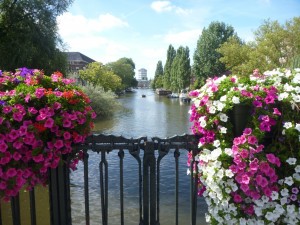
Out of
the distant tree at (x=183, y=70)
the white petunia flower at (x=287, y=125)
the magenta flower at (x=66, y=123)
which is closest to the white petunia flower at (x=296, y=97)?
the white petunia flower at (x=287, y=125)

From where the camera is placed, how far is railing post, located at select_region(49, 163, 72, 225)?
3.43m

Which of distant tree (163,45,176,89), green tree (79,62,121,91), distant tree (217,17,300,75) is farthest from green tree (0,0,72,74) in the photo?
distant tree (163,45,176,89)

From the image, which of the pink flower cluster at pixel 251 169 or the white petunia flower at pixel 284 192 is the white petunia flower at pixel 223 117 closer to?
the pink flower cluster at pixel 251 169

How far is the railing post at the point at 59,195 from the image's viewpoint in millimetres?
3428

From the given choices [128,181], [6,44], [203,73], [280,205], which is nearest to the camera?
[280,205]

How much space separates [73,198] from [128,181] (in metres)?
1.95

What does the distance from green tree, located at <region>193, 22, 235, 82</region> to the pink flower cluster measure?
50338mm

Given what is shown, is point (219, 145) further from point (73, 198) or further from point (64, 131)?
point (73, 198)

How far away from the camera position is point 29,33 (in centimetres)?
1914

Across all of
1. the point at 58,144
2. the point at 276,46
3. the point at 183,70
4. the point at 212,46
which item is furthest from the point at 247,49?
the point at 183,70

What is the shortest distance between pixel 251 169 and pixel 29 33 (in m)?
18.7

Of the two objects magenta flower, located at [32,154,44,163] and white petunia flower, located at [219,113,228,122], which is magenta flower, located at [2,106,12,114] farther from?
white petunia flower, located at [219,113,228,122]

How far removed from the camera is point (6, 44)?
746 inches

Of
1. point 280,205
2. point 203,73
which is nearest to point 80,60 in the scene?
point 203,73
